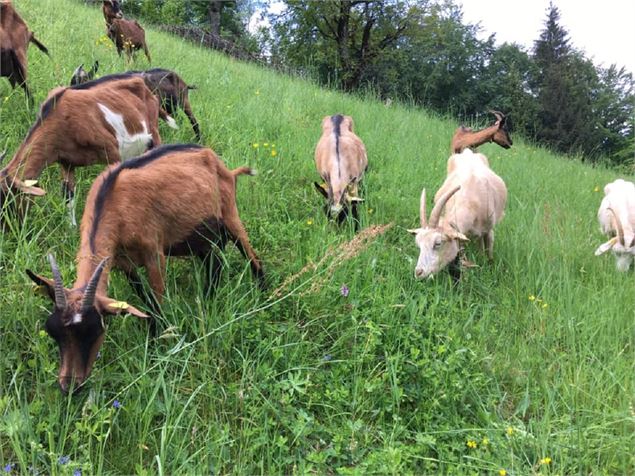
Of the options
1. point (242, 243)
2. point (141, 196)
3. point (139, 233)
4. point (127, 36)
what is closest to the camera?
point (139, 233)

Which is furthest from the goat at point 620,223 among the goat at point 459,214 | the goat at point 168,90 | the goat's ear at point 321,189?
the goat at point 168,90

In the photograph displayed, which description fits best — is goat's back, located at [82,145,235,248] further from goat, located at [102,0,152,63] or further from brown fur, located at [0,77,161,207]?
goat, located at [102,0,152,63]

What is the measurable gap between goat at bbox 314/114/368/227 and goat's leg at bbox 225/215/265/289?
1505 mm

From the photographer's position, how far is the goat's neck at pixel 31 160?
149 inches

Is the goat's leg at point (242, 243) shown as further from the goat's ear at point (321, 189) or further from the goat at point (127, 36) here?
the goat at point (127, 36)

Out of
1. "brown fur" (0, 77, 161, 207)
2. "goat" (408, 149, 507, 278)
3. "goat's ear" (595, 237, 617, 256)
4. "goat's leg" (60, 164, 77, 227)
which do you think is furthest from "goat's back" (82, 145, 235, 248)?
"goat's ear" (595, 237, 617, 256)

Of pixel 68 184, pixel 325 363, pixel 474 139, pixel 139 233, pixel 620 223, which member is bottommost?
pixel 325 363

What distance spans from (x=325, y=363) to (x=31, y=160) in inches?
111

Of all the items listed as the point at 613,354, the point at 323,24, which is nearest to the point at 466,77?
the point at 323,24

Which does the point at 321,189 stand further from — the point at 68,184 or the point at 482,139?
the point at 482,139

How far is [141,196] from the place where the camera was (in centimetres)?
326

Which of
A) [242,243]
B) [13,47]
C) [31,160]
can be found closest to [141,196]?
[242,243]

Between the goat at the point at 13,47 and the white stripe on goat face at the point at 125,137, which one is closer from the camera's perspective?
the white stripe on goat face at the point at 125,137

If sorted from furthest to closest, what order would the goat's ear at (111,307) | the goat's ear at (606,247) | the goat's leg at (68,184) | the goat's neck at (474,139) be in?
the goat's neck at (474,139)
the goat's ear at (606,247)
the goat's leg at (68,184)
the goat's ear at (111,307)
